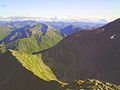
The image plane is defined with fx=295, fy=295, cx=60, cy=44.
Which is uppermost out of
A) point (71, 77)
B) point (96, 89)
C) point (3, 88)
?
point (96, 89)

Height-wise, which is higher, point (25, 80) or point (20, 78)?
point (20, 78)

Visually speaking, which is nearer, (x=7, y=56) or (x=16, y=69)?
(x=16, y=69)

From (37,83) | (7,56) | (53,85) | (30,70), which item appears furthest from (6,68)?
(53,85)

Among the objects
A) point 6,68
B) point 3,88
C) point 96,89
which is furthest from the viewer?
point 6,68

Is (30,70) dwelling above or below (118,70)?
above

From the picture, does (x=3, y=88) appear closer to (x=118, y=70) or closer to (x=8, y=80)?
(x=8, y=80)

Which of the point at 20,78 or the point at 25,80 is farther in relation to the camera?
the point at 20,78

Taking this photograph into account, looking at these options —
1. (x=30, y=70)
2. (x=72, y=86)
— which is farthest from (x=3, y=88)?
(x=72, y=86)

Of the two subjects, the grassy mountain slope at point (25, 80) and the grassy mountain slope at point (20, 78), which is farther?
the grassy mountain slope at point (20, 78)

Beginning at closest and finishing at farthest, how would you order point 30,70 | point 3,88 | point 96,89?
point 96,89 → point 3,88 → point 30,70

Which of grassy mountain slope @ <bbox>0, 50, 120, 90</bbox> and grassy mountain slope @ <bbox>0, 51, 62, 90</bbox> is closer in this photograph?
grassy mountain slope @ <bbox>0, 50, 120, 90</bbox>
